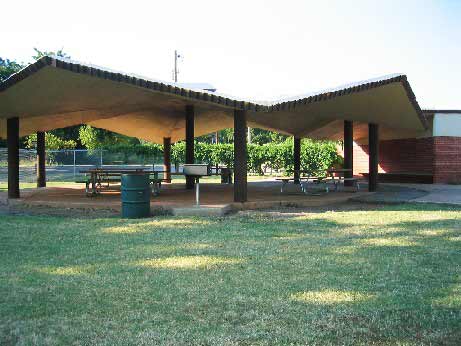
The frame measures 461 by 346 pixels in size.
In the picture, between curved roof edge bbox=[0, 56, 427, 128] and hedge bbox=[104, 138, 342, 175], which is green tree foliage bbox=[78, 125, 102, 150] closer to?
hedge bbox=[104, 138, 342, 175]

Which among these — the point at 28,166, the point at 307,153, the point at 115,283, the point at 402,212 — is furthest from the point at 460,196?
the point at 28,166

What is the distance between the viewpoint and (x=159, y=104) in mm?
14789

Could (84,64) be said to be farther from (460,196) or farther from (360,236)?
(460,196)

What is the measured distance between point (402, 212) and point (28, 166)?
78.9 feet

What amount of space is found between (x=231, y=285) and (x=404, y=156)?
18.6 metres

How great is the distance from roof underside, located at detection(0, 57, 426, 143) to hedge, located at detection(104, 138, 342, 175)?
23.6 feet

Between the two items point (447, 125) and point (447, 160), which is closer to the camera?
point (447, 125)

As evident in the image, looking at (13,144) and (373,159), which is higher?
(13,144)

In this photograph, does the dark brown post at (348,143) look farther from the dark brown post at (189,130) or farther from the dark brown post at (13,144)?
the dark brown post at (13,144)

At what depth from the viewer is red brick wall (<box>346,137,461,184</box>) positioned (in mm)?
20062

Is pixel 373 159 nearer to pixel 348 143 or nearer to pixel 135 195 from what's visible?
pixel 348 143

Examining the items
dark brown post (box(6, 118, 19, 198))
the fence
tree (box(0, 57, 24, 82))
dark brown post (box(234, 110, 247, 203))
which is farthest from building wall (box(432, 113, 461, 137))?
tree (box(0, 57, 24, 82))

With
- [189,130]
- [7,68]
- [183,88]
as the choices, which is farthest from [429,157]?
[7,68]

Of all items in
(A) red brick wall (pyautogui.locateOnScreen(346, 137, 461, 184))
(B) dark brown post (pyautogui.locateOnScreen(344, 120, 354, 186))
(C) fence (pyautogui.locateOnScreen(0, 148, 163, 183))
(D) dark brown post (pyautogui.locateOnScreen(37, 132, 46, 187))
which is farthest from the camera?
(C) fence (pyautogui.locateOnScreen(0, 148, 163, 183))
